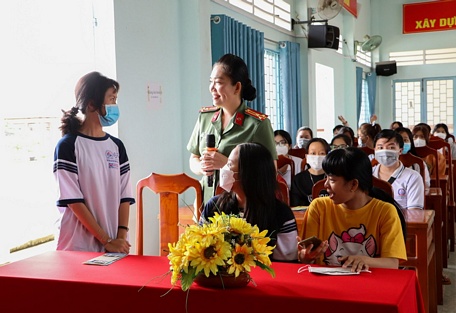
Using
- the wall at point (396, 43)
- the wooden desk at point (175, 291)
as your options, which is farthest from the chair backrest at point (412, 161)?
the wall at point (396, 43)

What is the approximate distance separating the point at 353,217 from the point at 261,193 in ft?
1.41

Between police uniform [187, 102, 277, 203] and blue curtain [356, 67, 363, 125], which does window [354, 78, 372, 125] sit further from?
police uniform [187, 102, 277, 203]

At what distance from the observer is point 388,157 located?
3838mm

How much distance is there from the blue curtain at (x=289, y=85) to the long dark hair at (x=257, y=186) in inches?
227

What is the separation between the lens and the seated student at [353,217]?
7.40 ft

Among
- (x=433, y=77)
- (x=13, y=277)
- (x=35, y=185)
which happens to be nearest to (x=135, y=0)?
(x=35, y=185)

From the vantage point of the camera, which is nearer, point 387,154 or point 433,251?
point 433,251

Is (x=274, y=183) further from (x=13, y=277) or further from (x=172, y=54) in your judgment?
(x=172, y=54)

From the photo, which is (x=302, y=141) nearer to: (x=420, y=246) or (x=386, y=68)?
(x=420, y=246)

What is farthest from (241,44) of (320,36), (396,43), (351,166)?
(396,43)

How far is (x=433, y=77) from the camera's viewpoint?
44.2 ft

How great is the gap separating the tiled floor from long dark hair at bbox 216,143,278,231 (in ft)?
7.00

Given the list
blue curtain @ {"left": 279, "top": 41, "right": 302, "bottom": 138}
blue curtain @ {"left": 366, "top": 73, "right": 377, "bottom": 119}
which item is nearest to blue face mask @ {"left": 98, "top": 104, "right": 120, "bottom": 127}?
blue curtain @ {"left": 279, "top": 41, "right": 302, "bottom": 138}

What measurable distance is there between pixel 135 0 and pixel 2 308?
9.44ft
